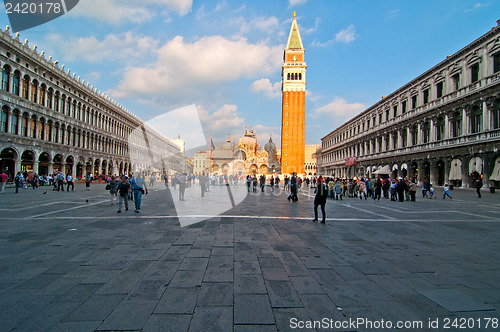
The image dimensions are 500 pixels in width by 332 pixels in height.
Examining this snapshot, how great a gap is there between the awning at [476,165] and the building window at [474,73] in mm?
8088

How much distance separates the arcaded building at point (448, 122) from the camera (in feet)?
73.2

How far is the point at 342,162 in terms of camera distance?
60.0m

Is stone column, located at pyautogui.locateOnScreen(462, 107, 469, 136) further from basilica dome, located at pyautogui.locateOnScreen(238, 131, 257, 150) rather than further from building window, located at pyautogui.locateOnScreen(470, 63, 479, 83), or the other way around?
basilica dome, located at pyautogui.locateOnScreen(238, 131, 257, 150)

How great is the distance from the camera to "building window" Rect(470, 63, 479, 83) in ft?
79.7

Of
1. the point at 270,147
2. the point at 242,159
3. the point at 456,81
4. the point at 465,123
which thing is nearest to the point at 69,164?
the point at 465,123

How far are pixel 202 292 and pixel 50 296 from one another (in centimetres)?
183

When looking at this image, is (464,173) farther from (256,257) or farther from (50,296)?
(50,296)

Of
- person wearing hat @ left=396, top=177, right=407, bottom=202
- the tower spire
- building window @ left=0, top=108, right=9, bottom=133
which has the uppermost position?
the tower spire

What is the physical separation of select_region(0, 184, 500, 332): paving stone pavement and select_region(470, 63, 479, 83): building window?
86.1ft

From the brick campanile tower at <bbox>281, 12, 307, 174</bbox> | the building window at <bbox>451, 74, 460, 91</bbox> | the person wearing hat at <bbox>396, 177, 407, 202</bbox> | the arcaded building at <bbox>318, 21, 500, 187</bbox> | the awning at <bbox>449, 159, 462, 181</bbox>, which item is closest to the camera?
the person wearing hat at <bbox>396, 177, 407, 202</bbox>

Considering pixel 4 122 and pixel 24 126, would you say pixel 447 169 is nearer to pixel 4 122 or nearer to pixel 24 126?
pixel 4 122

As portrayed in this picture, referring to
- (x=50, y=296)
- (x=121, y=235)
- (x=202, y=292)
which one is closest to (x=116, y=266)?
(x=50, y=296)

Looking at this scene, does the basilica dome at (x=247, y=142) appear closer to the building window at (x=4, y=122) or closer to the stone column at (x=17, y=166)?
the stone column at (x=17, y=166)

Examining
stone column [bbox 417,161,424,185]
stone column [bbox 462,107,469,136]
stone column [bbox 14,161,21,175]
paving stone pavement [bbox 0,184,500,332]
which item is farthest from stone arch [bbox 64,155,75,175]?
stone column [bbox 462,107,469,136]
